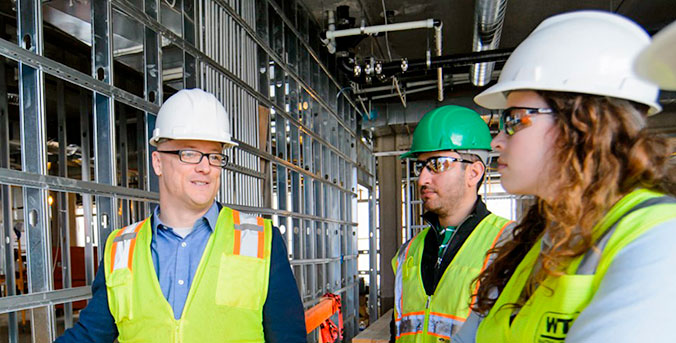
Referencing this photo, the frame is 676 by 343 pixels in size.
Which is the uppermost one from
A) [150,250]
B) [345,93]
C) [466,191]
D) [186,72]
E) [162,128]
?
[345,93]

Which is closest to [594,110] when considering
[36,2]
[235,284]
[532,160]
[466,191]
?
[532,160]

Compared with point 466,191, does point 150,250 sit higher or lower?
lower

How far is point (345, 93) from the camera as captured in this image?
7.34m

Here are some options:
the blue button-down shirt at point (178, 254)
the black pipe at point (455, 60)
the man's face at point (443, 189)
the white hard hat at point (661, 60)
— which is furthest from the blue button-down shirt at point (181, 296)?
the black pipe at point (455, 60)

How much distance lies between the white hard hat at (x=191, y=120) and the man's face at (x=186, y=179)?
0.05 meters

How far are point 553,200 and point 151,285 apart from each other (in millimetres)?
1479

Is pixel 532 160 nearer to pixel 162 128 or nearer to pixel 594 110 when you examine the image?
pixel 594 110

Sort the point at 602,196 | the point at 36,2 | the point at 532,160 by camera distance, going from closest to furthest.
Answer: the point at 602,196 → the point at 532,160 → the point at 36,2

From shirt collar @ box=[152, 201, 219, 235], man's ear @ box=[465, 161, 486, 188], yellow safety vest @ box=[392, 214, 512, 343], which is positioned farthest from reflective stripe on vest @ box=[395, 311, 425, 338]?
shirt collar @ box=[152, 201, 219, 235]

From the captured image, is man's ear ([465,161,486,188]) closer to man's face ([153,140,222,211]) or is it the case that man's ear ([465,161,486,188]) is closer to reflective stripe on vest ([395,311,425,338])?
reflective stripe on vest ([395,311,425,338])

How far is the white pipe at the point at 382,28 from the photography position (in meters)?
4.84

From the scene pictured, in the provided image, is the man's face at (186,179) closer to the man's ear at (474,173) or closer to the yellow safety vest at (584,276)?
the man's ear at (474,173)

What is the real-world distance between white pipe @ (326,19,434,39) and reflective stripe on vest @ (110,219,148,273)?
364 centimetres

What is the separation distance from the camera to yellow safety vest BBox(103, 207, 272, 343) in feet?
5.65
